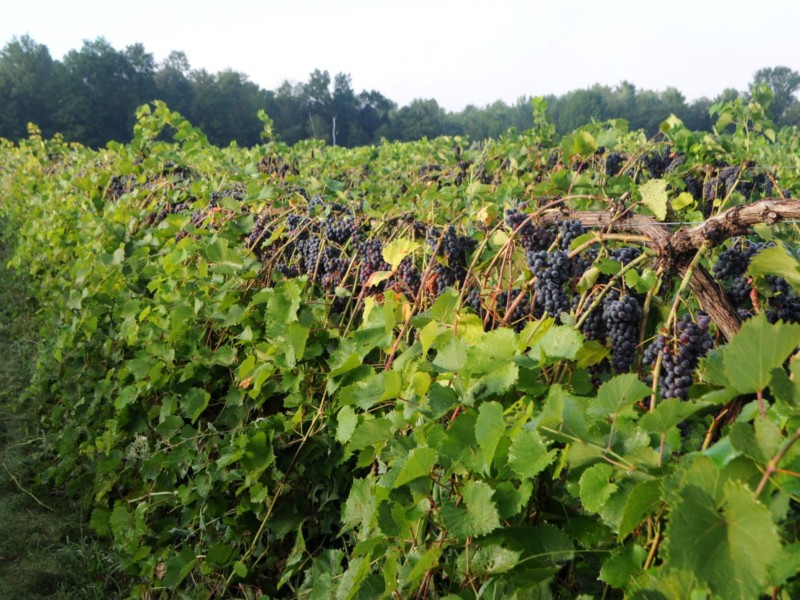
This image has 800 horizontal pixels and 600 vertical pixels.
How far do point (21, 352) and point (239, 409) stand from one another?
4.04m

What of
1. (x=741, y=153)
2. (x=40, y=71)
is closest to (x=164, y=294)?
(x=741, y=153)

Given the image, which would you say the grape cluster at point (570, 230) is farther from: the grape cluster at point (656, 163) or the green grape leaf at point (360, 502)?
the grape cluster at point (656, 163)

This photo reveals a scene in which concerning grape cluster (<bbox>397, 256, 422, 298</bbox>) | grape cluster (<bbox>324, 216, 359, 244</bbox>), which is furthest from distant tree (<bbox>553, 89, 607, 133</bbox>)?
grape cluster (<bbox>397, 256, 422, 298</bbox>)

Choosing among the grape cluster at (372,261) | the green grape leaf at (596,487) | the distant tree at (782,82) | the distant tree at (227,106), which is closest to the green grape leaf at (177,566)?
the grape cluster at (372,261)

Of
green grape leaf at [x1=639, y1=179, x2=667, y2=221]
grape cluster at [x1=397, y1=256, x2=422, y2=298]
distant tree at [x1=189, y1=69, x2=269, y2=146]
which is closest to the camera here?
green grape leaf at [x1=639, y1=179, x2=667, y2=221]

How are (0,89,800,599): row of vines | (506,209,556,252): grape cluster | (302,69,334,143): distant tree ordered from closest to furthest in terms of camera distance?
(0,89,800,599): row of vines
(506,209,556,252): grape cluster
(302,69,334,143): distant tree

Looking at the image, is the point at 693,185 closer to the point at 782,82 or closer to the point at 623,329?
the point at 623,329

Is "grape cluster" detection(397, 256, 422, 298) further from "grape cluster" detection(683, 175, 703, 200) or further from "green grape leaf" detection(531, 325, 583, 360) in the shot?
"grape cluster" detection(683, 175, 703, 200)

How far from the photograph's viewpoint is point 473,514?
1.18m

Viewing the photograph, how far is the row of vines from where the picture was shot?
36.0 inches

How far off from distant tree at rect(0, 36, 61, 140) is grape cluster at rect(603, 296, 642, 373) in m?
61.4

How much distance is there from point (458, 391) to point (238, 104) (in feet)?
248

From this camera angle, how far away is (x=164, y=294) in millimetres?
2969

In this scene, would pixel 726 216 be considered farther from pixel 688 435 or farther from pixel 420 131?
pixel 420 131
